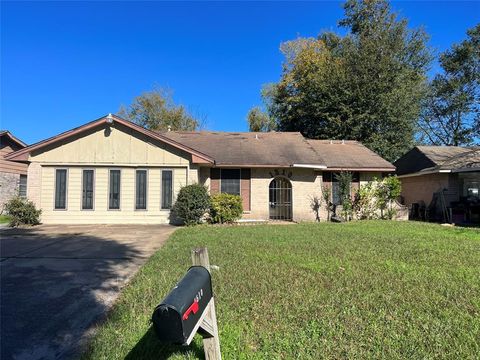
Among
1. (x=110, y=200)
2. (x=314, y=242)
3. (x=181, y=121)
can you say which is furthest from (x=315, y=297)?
(x=181, y=121)

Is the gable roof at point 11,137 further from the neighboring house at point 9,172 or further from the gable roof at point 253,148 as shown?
the gable roof at point 253,148

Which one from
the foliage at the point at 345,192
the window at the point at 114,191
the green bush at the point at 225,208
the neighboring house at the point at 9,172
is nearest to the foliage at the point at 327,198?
the foliage at the point at 345,192

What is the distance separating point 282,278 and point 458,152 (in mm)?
21450

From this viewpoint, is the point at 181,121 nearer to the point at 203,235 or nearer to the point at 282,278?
the point at 203,235

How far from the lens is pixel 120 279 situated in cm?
637

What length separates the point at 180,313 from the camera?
93.5 inches

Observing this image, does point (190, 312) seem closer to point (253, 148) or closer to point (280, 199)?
point (280, 199)

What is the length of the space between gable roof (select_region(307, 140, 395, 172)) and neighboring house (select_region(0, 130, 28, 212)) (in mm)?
17910

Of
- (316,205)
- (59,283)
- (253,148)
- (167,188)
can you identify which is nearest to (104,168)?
(167,188)

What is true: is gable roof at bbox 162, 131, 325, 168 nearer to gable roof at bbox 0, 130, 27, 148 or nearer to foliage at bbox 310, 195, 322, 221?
foliage at bbox 310, 195, 322, 221

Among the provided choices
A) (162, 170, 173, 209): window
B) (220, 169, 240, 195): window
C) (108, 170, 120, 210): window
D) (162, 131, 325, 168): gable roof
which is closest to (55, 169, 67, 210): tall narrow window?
(108, 170, 120, 210): window

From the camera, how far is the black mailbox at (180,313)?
2.37 meters

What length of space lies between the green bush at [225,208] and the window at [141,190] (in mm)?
2995

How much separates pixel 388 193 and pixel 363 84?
1245 cm
